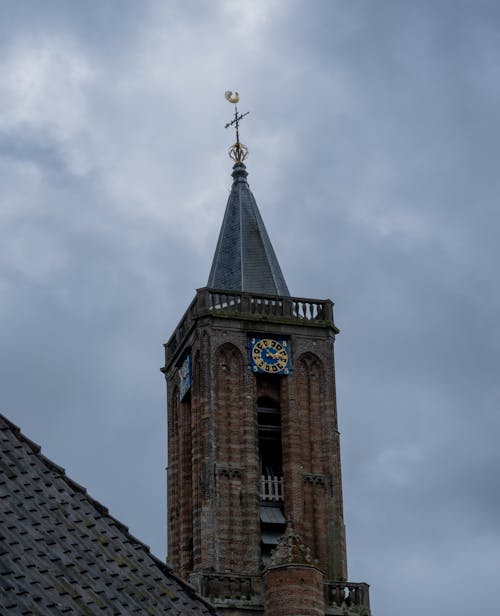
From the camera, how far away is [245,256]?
60688 mm

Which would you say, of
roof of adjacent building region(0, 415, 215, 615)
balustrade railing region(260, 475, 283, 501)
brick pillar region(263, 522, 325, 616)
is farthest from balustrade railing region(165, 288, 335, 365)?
roof of adjacent building region(0, 415, 215, 615)

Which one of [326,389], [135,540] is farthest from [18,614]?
[326,389]

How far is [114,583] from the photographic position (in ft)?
43.0

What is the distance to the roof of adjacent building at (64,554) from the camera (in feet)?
40.0

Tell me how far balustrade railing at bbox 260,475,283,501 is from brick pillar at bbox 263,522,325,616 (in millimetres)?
13220

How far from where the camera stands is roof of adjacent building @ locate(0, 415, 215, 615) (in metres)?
12.2

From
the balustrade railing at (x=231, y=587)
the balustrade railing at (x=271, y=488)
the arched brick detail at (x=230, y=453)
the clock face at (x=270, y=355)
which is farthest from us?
the clock face at (x=270, y=355)

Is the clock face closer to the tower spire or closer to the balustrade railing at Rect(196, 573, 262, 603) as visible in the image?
the tower spire

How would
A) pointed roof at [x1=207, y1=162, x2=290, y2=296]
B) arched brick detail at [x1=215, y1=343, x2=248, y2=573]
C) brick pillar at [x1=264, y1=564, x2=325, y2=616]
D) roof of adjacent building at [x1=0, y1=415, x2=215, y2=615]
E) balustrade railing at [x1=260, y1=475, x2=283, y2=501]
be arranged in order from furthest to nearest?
1. pointed roof at [x1=207, y1=162, x2=290, y2=296]
2. balustrade railing at [x1=260, y1=475, x2=283, y2=501]
3. arched brick detail at [x1=215, y1=343, x2=248, y2=573]
4. brick pillar at [x1=264, y1=564, x2=325, y2=616]
5. roof of adjacent building at [x1=0, y1=415, x2=215, y2=615]

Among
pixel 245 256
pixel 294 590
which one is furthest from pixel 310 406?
pixel 294 590

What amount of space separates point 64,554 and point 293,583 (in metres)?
25.1

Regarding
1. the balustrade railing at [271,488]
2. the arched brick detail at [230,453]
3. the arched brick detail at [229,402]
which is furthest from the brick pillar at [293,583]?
the balustrade railing at [271,488]

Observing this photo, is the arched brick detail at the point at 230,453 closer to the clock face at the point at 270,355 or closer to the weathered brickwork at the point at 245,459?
the weathered brickwork at the point at 245,459

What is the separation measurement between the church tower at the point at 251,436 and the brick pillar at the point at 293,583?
10.8 m
